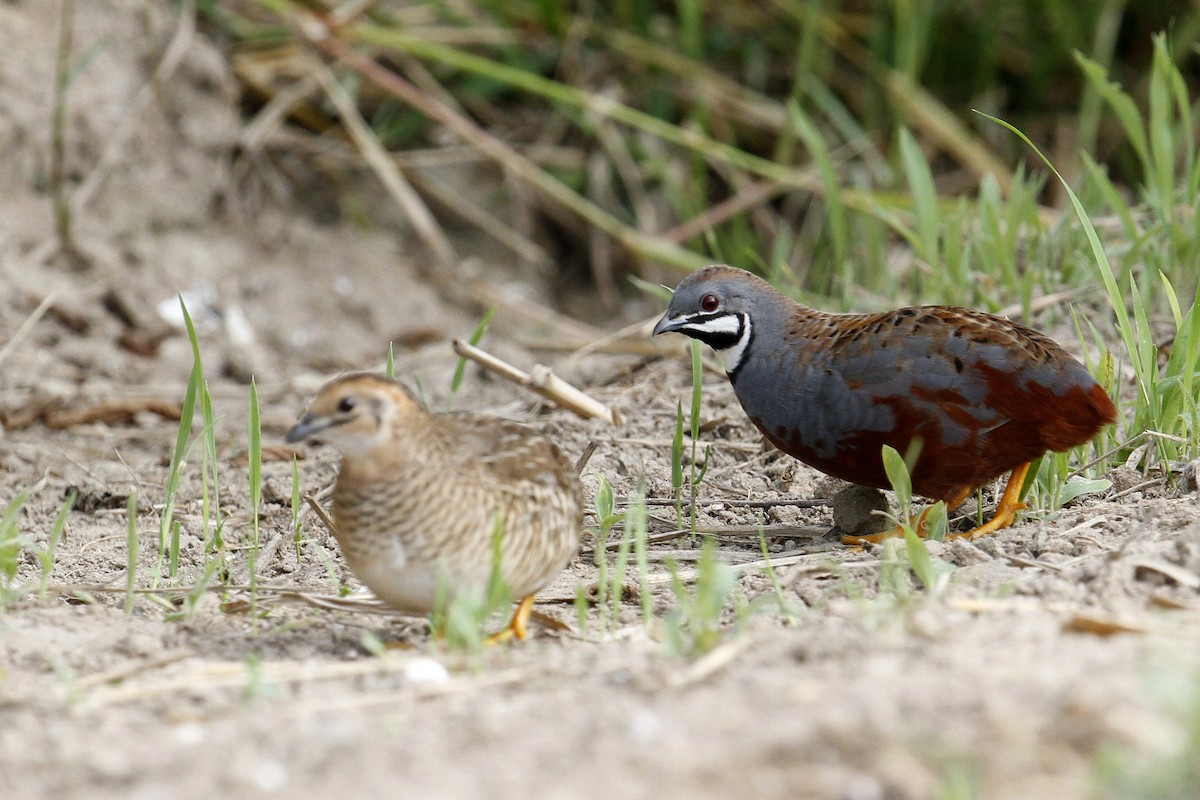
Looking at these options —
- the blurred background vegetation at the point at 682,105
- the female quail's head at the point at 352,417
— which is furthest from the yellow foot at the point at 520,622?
the blurred background vegetation at the point at 682,105

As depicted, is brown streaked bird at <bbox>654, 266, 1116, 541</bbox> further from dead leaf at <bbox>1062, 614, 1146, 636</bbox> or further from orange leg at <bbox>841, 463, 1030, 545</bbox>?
dead leaf at <bbox>1062, 614, 1146, 636</bbox>

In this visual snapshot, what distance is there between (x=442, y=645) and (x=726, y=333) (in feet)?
5.93

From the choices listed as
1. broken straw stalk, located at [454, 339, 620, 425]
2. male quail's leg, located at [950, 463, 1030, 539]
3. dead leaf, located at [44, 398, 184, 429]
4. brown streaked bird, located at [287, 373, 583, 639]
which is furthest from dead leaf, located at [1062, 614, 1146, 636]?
dead leaf, located at [44, 398, 184, 429]

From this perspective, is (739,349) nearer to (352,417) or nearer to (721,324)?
(721,324)

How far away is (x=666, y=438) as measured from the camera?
5.50 meters

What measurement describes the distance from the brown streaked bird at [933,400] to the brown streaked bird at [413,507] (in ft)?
3.71

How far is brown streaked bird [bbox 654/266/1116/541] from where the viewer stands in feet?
14.6

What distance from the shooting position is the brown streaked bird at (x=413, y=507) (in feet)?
11.9

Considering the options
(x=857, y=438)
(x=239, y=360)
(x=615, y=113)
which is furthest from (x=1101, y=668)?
(x=615, y=113)

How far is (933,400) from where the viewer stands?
177 inches

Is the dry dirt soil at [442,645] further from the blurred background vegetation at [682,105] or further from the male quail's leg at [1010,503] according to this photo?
the blurred background vegetation at [682,105]

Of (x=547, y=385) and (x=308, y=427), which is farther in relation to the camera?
(x=547, y=385)

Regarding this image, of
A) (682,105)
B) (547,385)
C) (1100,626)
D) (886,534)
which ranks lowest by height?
(1100,626)

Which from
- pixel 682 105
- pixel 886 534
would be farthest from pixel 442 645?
pixel 682 105
